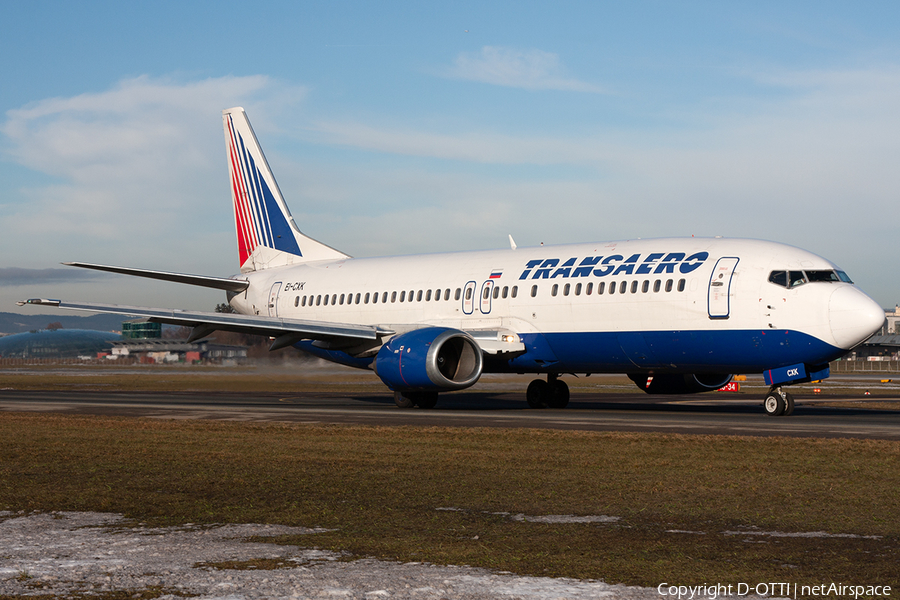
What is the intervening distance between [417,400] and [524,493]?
1627 centimetres

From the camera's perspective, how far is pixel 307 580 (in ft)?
18.9

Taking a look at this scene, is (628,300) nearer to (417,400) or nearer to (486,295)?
(486,295)

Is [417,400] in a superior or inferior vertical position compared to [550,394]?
inferior

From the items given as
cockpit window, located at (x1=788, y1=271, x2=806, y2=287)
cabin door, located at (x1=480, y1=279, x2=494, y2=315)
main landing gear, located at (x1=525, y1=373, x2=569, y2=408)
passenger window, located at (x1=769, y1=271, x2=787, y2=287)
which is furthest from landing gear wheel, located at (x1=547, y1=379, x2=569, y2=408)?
cockpit window, located at (x1=788, y1=271, x2=806, y2=287)

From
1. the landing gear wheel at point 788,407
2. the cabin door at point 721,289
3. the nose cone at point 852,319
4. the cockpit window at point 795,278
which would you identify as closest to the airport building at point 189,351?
the cabin door at point 721,289

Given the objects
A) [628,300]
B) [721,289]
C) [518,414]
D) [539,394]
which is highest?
[721,289]

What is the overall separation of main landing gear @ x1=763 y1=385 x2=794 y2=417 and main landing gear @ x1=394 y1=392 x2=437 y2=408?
352 inches

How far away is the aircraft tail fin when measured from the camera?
114 feet

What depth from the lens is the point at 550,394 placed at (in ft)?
88.8

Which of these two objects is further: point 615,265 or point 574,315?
point 574,315

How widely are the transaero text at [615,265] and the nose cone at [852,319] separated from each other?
3354 mm

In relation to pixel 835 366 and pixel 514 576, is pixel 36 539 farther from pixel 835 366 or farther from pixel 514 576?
pixel 835 366

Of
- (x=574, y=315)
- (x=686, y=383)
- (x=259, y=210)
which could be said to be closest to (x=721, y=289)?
(x=574, y=315)

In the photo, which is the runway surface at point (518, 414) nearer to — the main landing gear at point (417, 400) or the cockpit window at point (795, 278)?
the main landing gear at point (417, 400)
